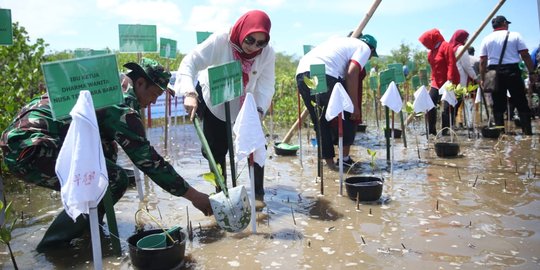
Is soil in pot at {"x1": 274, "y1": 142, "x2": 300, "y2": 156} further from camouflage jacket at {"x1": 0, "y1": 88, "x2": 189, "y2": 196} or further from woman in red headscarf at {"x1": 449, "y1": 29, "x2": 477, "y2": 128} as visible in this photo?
camouflage jacket at {"x1": 0, "y1": 88, "x2": 189, "y2": 196}

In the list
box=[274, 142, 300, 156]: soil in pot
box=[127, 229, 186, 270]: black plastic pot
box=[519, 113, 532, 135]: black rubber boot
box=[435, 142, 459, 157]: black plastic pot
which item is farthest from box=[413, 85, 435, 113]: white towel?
box=[127, 229, 186, 270]: black plastic pot

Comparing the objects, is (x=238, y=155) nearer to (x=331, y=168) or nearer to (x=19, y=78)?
(x=331, y=168)

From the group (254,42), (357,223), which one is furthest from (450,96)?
(254,42)

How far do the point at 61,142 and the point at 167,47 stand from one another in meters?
4.11

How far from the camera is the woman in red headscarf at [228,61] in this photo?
3.35 metres

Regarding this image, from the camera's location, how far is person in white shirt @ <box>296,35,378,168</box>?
4.84 metres

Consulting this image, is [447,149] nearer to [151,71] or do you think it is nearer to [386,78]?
[386,78]

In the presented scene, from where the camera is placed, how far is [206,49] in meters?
3.60

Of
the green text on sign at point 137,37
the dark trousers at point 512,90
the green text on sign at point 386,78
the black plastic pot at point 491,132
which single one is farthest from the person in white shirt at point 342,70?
the black plastic pot at point 491,132

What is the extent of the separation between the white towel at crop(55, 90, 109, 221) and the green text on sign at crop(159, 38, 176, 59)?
482 cm

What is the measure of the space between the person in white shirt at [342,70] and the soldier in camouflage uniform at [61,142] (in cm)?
236

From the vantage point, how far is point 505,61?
7.20m

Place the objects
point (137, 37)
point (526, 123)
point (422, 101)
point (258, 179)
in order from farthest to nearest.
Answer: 1. point (526, 123)
2. point (422, 101)
3. point (137, 37)
4. point (258, 179)

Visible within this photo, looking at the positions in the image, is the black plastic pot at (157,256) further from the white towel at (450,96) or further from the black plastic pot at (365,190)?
the white towel at (450,96)
